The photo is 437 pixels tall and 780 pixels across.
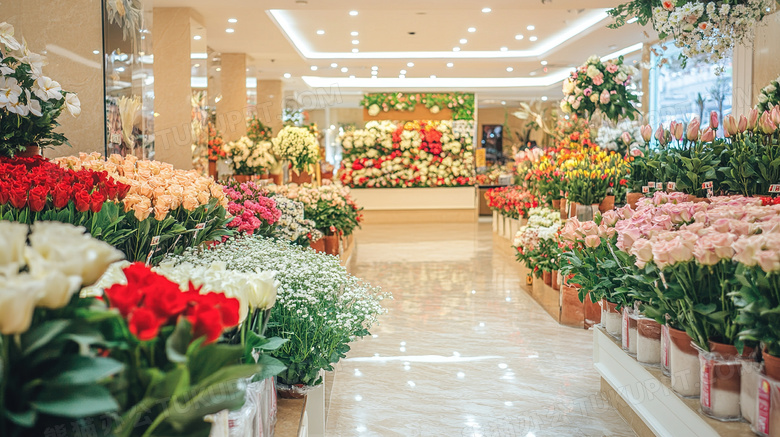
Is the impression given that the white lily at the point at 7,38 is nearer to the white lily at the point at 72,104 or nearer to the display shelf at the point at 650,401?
the white lily at the point at 72,104

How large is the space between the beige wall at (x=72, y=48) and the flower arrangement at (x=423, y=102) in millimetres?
10950

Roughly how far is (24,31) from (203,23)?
4031 millimetres

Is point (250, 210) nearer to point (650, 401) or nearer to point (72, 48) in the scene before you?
point (72, 48)

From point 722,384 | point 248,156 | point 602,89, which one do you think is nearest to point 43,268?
point 722,384

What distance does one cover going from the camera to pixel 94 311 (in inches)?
40.3

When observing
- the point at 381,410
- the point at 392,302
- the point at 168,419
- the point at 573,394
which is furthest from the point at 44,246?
the point at 392,302

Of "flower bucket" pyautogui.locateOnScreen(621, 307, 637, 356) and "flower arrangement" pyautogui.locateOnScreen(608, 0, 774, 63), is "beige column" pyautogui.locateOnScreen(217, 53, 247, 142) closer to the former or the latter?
"flower arrangement" pyautogui.locateOnScreen(608, 0, 774, 63)

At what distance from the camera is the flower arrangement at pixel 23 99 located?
2.84 meters

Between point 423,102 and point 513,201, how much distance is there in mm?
7057

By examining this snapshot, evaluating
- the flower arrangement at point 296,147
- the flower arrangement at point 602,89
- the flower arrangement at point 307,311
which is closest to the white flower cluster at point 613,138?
the flower arrangement at point 602,89

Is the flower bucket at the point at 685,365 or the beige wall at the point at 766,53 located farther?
the beige wall at the point at 766,53

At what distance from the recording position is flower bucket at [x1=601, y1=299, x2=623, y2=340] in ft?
11.3

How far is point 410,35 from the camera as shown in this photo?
32.8 feet

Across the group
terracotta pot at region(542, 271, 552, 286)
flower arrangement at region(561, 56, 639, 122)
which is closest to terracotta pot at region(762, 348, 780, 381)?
terracotta pot at region(542, 271, 552, 286)
